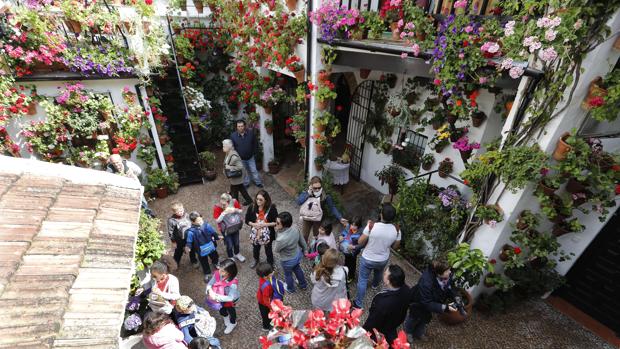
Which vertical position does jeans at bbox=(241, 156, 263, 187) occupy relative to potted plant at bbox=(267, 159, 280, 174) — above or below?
above

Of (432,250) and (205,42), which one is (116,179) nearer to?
(432,250)

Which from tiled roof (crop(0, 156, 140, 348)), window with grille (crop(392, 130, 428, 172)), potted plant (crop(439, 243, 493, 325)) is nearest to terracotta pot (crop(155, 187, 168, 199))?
tiled roof (crop(0, 156, 140, 348))

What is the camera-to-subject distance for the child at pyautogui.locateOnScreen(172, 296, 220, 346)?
3652 mm

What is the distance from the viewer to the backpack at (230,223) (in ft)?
Answer: 16.4

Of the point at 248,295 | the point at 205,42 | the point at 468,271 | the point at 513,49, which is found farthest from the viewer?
the point at 205,42

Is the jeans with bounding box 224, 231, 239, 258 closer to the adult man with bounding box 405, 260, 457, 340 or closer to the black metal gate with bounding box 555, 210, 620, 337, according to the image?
the adult man with bounding box 405, 260, 457, 340

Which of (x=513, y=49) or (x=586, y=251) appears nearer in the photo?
(x=513, y=49)

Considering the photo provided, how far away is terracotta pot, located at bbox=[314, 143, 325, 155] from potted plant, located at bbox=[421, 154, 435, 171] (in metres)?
2.20

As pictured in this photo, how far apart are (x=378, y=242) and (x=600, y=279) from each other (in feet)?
11.8

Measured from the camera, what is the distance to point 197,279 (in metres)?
5.22

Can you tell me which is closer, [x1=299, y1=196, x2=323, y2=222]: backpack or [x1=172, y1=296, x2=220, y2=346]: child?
[x1=172, y1=296, x2=220, y2=346]: child

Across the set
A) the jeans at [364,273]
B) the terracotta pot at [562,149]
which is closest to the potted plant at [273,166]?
the jeans at [364,273]

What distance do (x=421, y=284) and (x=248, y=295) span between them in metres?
2.90

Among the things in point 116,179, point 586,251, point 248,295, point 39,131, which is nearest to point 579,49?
point 586,251
